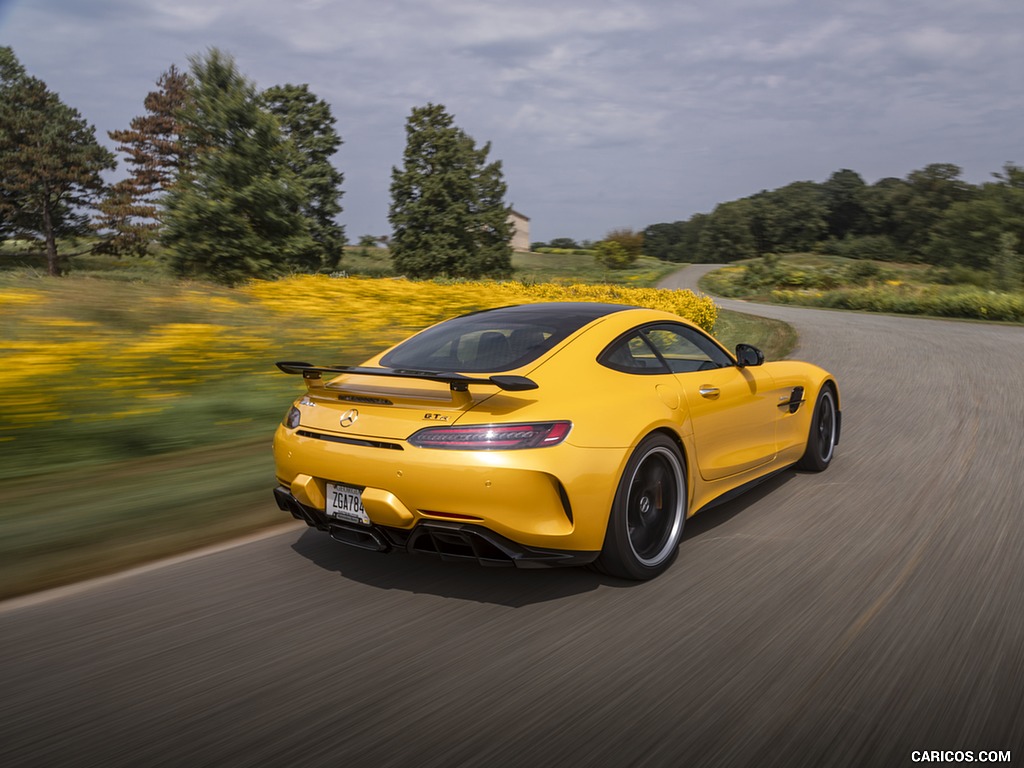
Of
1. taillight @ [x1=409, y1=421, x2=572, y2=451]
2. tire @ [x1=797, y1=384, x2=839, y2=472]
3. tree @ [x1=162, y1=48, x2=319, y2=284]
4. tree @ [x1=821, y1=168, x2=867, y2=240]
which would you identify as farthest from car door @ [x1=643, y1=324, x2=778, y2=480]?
tree @ [x1=821, y1=168, x2=867, y2=240]

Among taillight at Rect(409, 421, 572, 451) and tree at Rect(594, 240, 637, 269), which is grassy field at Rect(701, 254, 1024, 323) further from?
taillight at Rect(409, 421, 572, 451)

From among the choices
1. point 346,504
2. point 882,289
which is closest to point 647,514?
point 346,504

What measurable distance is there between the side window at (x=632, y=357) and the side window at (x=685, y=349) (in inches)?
3.7

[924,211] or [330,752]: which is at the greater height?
[924,211]

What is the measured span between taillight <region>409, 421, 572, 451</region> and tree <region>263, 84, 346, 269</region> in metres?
49.3

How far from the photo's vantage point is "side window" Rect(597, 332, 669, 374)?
155 inches

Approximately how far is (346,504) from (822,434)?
3969 mm

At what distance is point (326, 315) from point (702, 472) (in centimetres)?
804

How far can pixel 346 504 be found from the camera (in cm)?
358

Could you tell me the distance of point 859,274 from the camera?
180 feet

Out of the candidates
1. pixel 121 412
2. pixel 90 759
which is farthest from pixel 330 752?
pixel 121 412

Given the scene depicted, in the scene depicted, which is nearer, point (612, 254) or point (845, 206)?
point (612, 254)

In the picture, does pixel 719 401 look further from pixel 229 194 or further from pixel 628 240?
pixel 628 240

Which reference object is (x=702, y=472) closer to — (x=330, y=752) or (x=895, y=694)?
(x=895, y=694)
